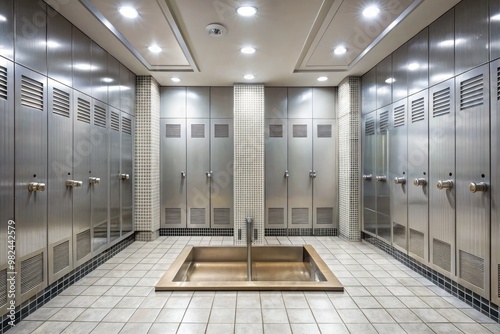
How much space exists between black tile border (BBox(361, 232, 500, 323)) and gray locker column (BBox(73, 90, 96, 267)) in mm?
3603

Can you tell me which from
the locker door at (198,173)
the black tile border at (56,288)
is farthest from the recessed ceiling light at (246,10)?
the black tile border at (56,288)

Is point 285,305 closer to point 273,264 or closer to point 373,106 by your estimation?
point 273,264

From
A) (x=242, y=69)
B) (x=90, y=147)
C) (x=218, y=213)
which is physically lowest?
(x=218, y=213)

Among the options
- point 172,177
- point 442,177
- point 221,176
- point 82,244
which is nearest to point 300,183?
point 221,176

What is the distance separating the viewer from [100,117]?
329 cm

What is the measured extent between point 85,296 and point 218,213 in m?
2.48

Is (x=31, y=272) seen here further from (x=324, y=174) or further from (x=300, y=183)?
(x=324, y=174)

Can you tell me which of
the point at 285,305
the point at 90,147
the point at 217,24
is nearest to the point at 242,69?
the point at 217,24

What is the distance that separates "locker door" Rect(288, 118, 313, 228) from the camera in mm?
4781

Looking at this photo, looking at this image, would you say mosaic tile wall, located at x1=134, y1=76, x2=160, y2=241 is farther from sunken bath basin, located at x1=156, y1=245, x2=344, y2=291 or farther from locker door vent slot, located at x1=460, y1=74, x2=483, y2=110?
locker door vent slot, located at x1=460, y1=74, x2=483, y2=110

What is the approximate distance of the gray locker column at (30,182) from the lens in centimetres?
206

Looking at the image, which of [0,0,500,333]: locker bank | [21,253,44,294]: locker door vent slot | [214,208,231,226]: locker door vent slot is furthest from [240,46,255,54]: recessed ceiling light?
[21,253,44,294]: locker door vent slot

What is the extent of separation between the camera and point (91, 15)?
2598mm

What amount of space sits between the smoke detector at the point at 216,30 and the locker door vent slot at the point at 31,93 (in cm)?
159
